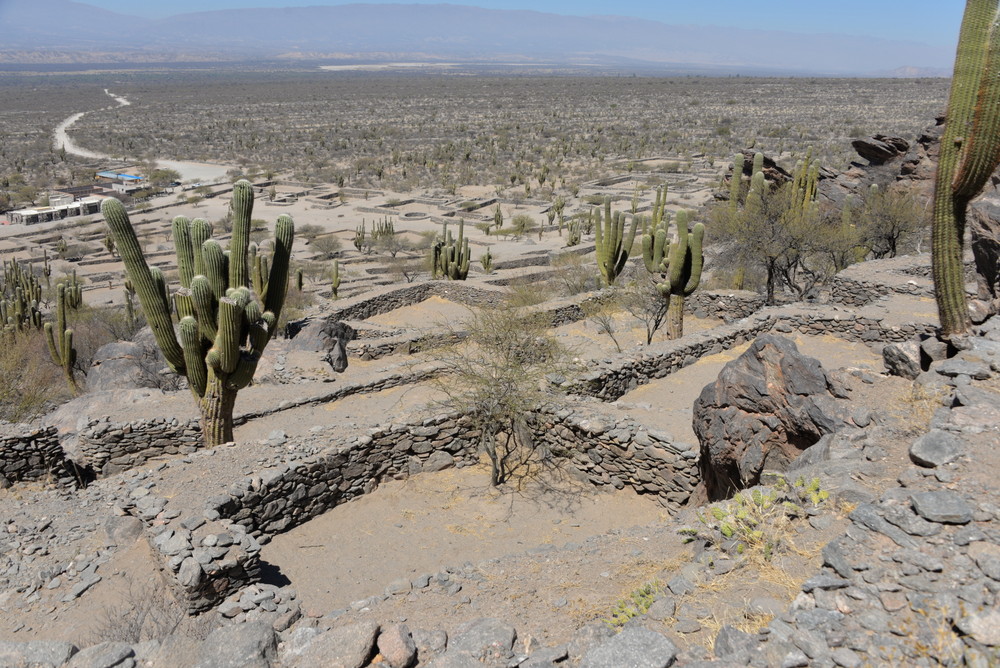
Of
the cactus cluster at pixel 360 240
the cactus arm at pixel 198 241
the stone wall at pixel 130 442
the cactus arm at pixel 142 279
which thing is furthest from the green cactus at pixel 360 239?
the cactus arm at pixel 142 279

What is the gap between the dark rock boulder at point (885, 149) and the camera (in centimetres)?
2997

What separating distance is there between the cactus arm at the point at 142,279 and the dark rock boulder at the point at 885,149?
98.7 ft

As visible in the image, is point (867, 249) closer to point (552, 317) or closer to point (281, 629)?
point (552, 317)

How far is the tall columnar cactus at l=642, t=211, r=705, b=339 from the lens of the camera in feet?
53.3

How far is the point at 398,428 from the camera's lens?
407 inches

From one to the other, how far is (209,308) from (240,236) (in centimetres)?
124

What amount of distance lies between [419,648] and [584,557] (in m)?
2.61

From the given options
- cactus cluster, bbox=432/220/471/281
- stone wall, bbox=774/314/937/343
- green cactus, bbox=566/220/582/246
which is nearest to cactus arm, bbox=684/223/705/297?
stone wall, bbox=774/314/937/343

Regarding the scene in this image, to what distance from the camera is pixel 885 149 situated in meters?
30.0

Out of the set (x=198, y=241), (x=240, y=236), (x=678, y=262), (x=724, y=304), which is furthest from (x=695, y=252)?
(x=198, y=241)

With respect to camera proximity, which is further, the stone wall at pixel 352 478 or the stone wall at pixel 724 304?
the stone wall at pixel 724 304

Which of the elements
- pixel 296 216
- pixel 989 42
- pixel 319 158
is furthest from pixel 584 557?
pixel 319 158

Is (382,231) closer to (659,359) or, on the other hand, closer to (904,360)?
(659,359)

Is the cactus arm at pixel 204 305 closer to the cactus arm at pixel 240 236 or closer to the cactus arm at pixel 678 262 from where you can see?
the cactus arm at pixel 240 236
